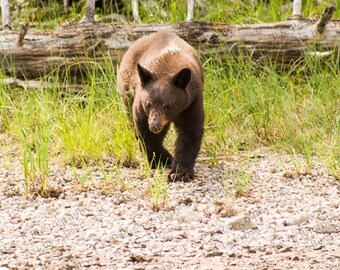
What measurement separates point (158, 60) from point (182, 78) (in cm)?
52

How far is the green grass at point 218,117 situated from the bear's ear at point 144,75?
72cm

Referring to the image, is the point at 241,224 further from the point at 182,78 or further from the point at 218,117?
the point at 218,117

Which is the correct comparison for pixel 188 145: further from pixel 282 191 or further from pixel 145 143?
pixel 282 191

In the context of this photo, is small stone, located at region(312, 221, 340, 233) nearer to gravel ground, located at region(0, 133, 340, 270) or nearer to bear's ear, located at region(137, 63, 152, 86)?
gravel ground, located at region(0, 133, 340, 270)

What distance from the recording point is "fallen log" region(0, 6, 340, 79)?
27.6 feet

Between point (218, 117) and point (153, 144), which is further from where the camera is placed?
point (218, 117)

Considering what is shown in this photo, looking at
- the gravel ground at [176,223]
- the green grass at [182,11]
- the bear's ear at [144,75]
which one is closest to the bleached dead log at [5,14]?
the green grass at [182,11]

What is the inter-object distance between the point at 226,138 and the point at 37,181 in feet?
7.36

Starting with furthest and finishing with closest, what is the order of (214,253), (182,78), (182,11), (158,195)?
(182,11), (182,78), (158,195), (214,253)

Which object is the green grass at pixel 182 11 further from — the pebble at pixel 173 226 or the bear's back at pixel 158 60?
the pebble at pixel 173 226

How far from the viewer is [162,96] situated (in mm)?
5973

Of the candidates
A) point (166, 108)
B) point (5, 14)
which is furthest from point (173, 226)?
point (5, 14)

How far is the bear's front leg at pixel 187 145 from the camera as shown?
6258 millimetres

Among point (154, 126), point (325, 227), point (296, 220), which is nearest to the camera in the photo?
point (325, 227)
